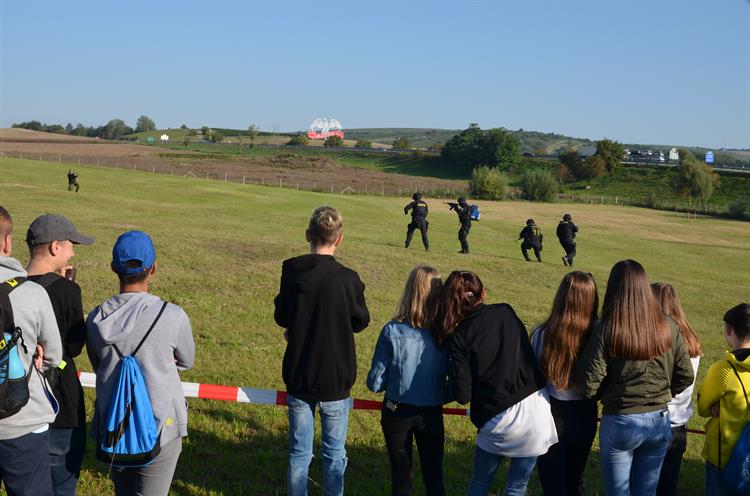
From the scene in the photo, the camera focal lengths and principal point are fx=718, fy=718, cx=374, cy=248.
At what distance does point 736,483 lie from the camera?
15.0ft

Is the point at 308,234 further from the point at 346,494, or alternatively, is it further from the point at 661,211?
the point at 661,211

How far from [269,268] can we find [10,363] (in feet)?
44.2

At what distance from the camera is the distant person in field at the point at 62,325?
4.41 m

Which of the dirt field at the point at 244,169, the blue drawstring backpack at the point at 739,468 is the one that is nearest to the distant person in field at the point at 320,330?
the blue drawstring backpack at the point at 739,468

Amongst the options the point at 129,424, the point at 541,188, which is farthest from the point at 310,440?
the point at 541,188

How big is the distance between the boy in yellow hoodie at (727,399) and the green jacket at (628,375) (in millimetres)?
213

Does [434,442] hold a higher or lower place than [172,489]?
higher

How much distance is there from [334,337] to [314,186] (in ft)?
203

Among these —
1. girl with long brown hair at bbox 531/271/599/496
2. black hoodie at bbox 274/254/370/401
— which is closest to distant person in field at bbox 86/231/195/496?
black hoodie at bbox 274/254/370/401

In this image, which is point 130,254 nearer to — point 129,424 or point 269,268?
point 129,424

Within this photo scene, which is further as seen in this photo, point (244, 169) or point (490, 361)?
point (244, 169)

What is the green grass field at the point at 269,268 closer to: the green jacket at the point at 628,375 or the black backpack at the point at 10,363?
the green jacket at the point at 628,375

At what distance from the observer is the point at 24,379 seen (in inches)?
154

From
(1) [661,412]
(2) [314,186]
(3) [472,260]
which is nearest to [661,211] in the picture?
(2) [314,186]
